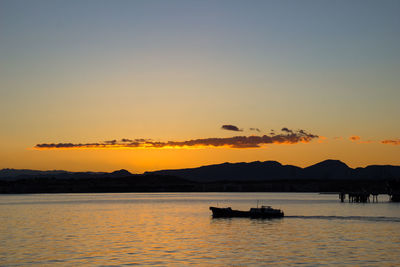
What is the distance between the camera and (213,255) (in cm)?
6144

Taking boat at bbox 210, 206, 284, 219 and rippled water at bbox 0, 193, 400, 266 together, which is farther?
boat at bbox 210, 206, 284, 219

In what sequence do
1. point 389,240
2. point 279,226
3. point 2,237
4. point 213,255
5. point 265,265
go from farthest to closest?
point 279,226 → point 2,237 → point 389,240 → point 213,255 → point 265,265

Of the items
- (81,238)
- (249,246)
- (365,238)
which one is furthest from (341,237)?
(81,238)

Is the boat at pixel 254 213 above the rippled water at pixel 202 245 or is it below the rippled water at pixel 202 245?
above

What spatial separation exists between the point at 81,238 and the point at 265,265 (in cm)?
3580

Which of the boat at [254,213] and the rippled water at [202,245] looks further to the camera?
the boat at [254,213]

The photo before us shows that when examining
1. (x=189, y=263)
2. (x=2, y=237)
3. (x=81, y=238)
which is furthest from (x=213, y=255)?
(x=2, y=237)

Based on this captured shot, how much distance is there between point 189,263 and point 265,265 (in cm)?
772

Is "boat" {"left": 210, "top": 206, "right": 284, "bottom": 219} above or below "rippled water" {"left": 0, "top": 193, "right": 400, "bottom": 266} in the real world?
above

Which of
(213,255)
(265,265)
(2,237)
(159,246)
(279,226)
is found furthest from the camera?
(279,226)

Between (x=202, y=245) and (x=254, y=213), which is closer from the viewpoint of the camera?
(x=202, y=245)

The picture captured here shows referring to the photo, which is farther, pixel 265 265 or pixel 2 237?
pixel 2 237

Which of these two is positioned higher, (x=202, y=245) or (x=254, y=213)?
(x=254, y=213)

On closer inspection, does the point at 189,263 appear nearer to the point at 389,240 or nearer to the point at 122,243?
the point at 122,243
